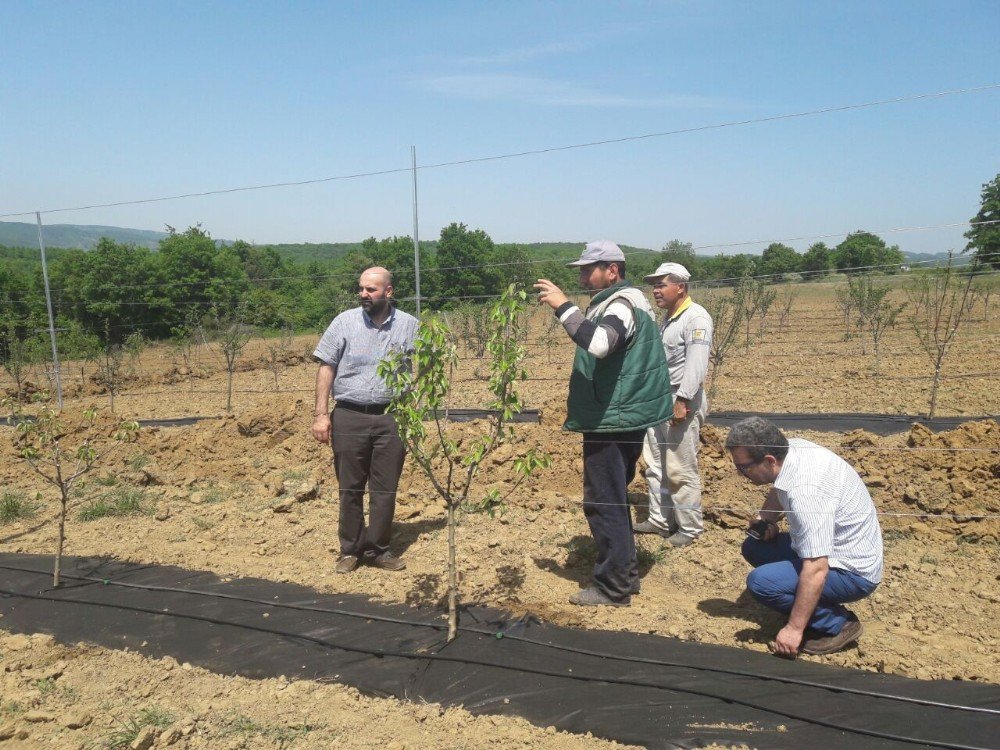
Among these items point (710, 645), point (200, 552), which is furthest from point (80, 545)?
point (710, 645)

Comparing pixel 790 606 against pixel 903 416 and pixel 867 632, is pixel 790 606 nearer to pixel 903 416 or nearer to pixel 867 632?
pixel 867 632

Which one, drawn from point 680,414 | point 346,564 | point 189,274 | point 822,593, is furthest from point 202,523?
point 189,274

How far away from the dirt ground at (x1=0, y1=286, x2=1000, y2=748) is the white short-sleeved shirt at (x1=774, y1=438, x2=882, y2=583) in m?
0.46

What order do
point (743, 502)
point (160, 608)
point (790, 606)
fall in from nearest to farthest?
point (790, 606), point (160, 608), point (743, 502)

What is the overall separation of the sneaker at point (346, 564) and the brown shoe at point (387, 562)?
0.12 metres

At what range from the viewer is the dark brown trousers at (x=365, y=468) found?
13.6 feet

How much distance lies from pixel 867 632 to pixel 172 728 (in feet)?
10.1

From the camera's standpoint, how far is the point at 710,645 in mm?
3197

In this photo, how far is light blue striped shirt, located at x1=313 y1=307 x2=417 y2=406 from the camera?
13.4ft

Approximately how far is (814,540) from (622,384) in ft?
3.61

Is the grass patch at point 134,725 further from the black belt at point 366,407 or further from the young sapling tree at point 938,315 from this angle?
the young sapling tree at point 938,315

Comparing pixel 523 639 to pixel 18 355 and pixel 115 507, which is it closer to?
pixel 115 507

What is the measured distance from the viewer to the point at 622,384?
136 inches

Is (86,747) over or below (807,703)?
below
